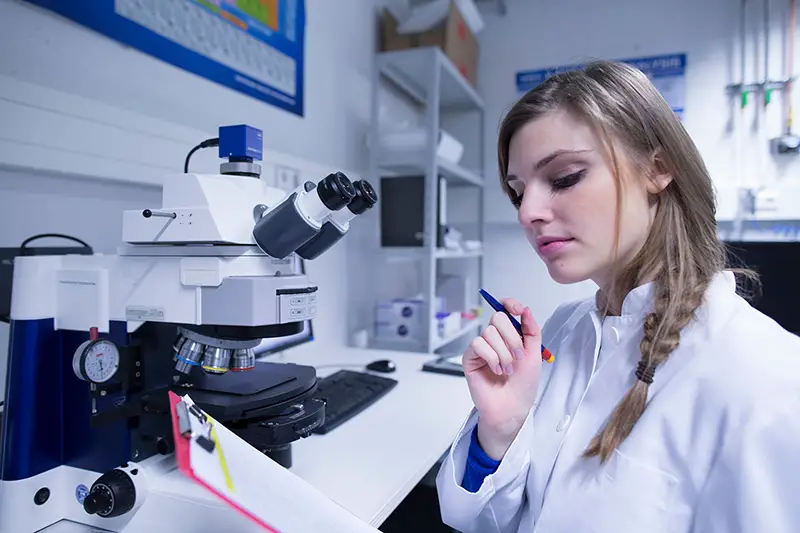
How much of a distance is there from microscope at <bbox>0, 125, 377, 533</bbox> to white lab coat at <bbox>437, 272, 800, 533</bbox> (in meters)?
0.35

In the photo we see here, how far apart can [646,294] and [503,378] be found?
26cm

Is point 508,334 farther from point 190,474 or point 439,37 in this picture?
point 439,37

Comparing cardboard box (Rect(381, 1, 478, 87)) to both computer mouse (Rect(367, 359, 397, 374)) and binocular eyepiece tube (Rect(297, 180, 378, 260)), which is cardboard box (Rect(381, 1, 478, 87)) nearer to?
computer mouse (Rect(367, 359, 397, 374))

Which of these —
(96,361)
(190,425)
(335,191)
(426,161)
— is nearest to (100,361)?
(96,361)

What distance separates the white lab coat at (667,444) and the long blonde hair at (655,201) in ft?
0.07

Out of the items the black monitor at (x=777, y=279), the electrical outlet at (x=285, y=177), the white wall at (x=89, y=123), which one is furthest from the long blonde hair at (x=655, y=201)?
the black monitor at (x=777, y=279)

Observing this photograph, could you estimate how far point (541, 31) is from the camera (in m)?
2.79

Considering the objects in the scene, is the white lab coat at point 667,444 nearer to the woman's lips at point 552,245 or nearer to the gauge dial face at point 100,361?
the woman's lips at point 552,245

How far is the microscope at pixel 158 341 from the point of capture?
65cm

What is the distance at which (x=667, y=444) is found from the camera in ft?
2.09

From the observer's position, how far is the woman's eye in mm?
715

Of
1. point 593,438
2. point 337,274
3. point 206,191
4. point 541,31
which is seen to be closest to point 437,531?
point 593,438

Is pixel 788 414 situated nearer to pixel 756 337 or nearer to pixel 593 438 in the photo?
pixel 756 337

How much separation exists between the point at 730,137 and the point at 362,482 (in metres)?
2.60
